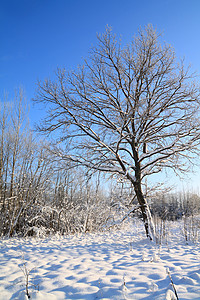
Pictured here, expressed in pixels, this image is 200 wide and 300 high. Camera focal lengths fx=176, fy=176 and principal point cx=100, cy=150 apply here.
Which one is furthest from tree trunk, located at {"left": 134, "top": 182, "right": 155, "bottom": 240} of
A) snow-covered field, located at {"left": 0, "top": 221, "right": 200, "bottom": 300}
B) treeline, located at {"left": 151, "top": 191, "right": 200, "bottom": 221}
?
snow-covered field, located at {"left": 0, "top": 221, "right": 200, "bottom": 300}

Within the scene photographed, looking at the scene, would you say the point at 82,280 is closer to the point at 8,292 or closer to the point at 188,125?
the point at 8,292

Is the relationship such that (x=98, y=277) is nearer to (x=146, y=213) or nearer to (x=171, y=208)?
(x=146, y=213)

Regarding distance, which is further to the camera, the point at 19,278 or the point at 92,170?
the point at 92,170

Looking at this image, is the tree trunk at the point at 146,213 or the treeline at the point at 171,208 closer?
the tree trunk at the point at 146,213

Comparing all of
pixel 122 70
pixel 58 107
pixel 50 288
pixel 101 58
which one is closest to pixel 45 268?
pixel 50 288

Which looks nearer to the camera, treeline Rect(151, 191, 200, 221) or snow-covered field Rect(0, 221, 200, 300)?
snow-covered field Rect(0, 221, 200, 300)

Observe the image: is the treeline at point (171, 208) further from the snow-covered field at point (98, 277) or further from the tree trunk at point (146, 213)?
the snow-covered field at point (98, 277)

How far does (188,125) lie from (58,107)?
4714 mm

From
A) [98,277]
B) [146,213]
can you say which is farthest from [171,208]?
[98,277]

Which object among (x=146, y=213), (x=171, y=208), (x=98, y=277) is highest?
(x=146, y=213)

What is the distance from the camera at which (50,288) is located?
245cm

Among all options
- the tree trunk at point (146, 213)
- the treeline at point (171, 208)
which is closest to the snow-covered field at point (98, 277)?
the tree trunk at point (146, 213)

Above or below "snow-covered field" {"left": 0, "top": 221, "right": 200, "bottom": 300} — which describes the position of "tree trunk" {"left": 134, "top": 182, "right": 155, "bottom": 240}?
above

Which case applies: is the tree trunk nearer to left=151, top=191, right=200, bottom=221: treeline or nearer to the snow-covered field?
left=151, top=191, right=200, bottom=221: treeline
